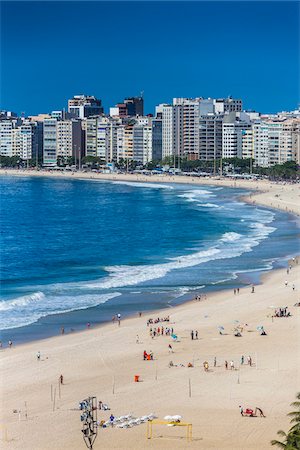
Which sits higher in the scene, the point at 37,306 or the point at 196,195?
the point at 196,195

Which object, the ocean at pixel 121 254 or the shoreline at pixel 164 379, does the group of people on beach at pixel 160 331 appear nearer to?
the shoreline at pixel 164 379

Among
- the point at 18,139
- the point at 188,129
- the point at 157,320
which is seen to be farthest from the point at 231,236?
the point at 18,139

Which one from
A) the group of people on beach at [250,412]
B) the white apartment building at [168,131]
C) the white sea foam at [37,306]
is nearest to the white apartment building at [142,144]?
the white apartment building at [168,131]

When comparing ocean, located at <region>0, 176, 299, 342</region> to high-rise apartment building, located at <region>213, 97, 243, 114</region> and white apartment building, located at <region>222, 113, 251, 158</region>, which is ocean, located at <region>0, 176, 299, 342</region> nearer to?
white apartment building, located at <region>222, 113, 251, 158</region>

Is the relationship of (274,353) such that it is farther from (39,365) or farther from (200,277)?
(200,277)

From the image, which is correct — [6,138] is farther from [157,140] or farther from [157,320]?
[157,320]

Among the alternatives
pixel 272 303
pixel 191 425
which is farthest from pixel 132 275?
pixel 191 425
